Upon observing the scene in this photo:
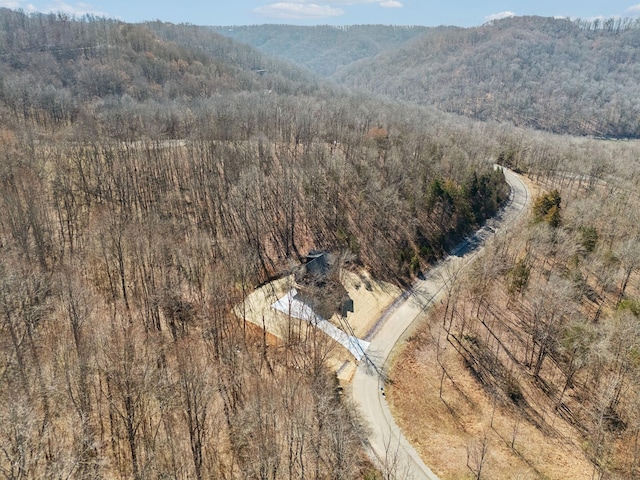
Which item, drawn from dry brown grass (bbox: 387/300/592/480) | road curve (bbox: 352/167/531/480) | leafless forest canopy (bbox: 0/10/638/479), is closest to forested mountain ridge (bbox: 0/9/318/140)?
leafless forest canopy (bbox: 0/10/638/479)

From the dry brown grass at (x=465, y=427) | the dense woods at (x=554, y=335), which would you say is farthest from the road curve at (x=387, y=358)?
the dense woods at (x=554, y=335)

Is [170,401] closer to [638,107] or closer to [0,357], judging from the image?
[0,357]

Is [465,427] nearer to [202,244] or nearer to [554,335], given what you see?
[554,335]

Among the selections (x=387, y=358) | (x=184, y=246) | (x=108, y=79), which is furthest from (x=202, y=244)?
(x=108, y=79)

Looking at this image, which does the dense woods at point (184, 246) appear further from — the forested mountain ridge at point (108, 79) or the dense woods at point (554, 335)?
the dense woods at point (554, 335)

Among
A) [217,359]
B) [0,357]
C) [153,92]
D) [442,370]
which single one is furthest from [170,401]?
[153,92]
